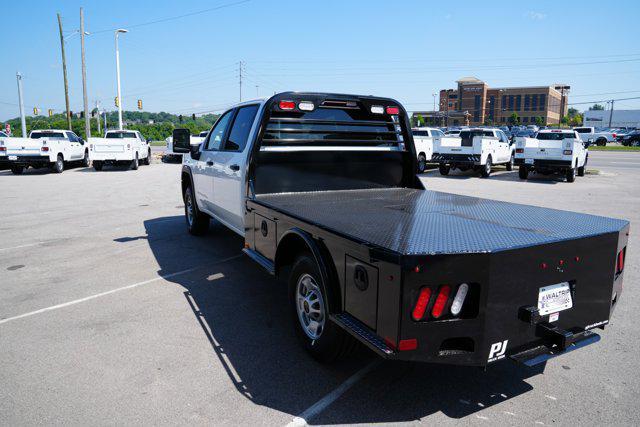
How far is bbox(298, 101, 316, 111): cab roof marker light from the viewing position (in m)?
4.86

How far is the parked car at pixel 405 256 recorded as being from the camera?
2498mm

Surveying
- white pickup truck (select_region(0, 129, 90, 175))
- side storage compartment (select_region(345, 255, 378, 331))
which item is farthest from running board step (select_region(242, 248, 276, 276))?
white pickup truck (select_region(0, 129, 90, 175))

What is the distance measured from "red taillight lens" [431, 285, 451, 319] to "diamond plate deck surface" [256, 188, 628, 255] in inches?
8.0

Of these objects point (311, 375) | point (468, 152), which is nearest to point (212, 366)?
point (311, 375)

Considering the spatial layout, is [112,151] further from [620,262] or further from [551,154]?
[620,262]

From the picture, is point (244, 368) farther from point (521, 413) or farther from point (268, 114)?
point (268, 114)

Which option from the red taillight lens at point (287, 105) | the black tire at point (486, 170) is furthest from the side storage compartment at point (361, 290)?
the black tire at point (486, 170)

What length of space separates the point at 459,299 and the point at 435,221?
3.34 ft

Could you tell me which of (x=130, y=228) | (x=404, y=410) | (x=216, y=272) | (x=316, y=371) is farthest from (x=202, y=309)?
(x=130, y=228)

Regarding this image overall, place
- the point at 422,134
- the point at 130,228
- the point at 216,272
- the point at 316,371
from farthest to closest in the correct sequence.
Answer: the point at 422,134, the point at 130,228, the point at 216,272, the point at 316,371

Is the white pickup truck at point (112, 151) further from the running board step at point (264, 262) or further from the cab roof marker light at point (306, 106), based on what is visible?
the running board step at point (264, 262)

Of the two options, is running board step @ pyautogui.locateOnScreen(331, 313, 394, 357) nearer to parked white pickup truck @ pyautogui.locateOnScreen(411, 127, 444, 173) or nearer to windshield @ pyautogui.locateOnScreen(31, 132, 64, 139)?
parked white pickup truck @ pyautogui.locateOnScreen(411, 127, 444, 173)

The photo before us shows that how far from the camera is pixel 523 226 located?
10.4 ft

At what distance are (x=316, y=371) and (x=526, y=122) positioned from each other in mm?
155767
